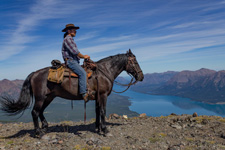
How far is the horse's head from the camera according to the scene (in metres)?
8.12

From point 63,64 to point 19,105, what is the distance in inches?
102

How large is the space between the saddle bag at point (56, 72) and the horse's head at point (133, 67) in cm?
324

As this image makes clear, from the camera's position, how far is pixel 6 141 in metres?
6.75

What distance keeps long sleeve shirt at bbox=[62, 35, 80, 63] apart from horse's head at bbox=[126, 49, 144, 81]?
265 cm

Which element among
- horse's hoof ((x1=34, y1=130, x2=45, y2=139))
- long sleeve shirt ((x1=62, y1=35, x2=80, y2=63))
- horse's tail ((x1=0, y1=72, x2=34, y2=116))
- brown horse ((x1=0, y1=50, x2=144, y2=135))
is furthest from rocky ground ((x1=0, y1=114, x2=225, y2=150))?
long sleeve shirt ((x1=62, y1=35, x2=80, y2=63))

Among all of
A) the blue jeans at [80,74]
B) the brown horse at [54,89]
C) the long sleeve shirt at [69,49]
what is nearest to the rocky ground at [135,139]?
the brown horse at [54,89]

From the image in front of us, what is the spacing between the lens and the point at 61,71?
6812 millimetres

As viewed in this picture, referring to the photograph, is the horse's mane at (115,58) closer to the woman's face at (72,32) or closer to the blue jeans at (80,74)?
the blue jeans at (80,74)

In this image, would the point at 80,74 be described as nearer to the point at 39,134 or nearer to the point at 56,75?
the point at 56,75

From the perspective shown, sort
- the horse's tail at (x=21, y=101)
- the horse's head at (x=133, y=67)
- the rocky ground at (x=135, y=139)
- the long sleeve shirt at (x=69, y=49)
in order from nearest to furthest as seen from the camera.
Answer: the rocky ground at (x=135, y=139) < the long sleeve shirt at (x=69, y=49) < the horse's tail at (x=21, y=101) < the horse's head at (x=133, y=67)

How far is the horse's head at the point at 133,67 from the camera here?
8.12 metres


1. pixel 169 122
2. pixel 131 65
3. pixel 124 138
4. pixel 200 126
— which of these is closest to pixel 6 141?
pixel 124 138

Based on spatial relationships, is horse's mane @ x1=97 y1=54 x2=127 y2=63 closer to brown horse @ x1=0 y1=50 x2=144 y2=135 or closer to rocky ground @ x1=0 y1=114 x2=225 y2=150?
brown horse @ x1=0 y1=50 x2=144 y2=135

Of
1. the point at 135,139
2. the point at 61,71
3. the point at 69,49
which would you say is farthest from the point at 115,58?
the point at 135,139
